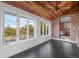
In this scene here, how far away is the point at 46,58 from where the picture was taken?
14.1 ft

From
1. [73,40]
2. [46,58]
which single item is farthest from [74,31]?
[46,58]

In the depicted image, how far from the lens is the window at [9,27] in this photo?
454cm

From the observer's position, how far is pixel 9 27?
4.78 metres

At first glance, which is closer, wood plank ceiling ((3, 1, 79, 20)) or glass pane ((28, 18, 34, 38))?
wood plank ceiling ((3, 1, 79, 20))

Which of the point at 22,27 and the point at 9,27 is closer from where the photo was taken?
the point at 9,27

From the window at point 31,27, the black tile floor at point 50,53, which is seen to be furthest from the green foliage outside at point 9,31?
the window at point 31,27

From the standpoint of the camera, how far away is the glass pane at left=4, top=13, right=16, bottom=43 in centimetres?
455

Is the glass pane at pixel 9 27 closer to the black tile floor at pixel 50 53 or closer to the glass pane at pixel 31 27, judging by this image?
the black tile floor at pixel 50 53

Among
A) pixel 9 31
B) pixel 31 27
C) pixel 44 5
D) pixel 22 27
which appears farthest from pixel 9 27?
pixel 31 27

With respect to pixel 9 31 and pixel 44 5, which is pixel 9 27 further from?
pixel 44 5

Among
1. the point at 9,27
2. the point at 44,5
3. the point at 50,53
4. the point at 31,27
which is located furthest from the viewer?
the point at 31,27

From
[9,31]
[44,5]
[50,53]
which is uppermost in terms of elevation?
[44,5]

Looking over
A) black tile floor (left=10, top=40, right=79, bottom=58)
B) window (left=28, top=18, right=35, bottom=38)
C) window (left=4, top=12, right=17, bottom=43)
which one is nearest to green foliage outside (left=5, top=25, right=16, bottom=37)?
window (left=4, top=12, right=17, bottom=43)

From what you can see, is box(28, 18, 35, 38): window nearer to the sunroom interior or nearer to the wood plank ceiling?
the sunroom interior
